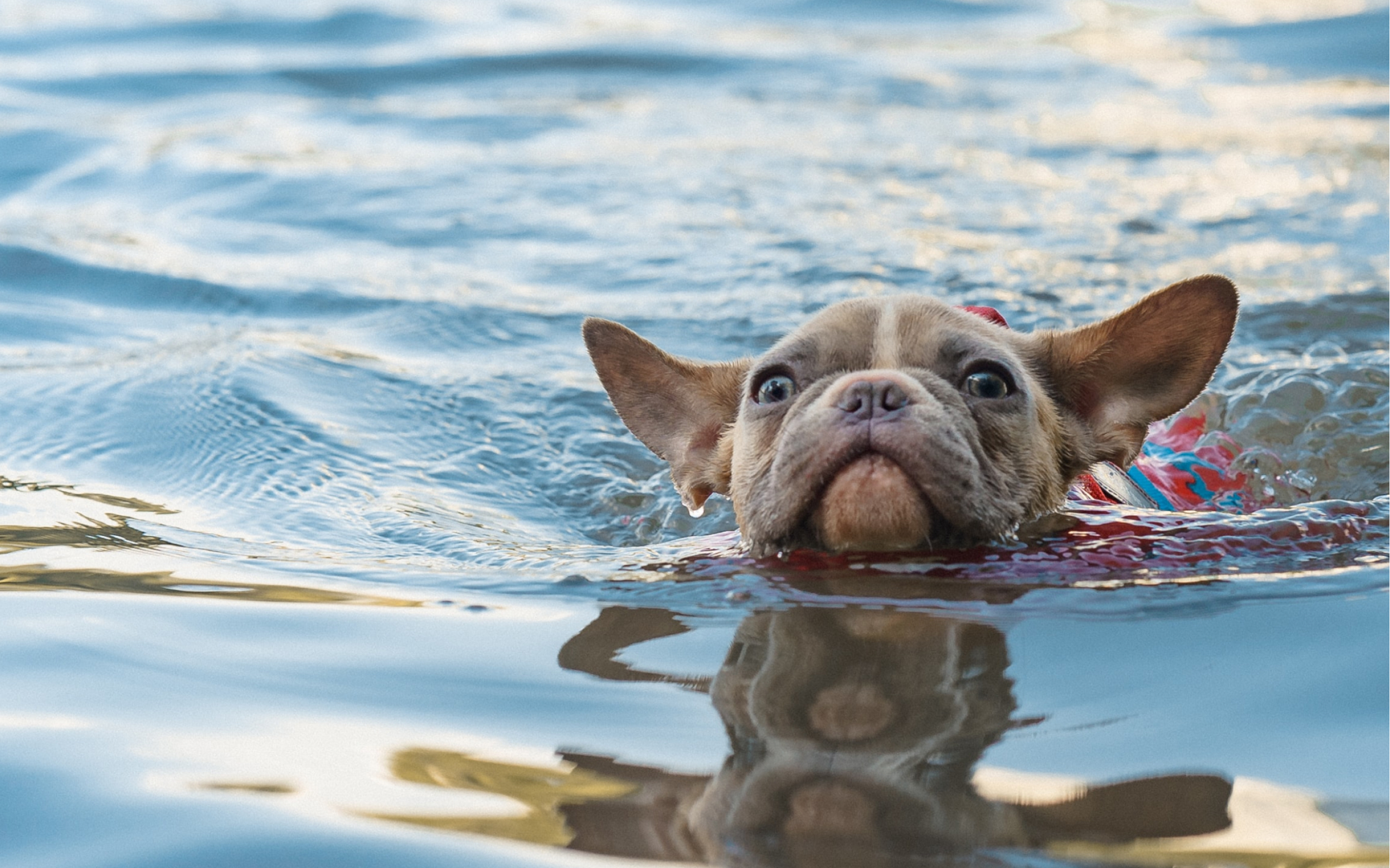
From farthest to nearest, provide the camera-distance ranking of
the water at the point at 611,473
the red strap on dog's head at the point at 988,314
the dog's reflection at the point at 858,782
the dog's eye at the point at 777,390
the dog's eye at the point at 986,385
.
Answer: the red strap on dog's head at the point at 988,314, the dog's eye at the point at 777,390, the dog's eye at the point at 986,385, the water at the point at 611,473, the dog's reflection at the point at 858,782

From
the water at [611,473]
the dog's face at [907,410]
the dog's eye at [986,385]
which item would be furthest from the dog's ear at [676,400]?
the dog's eye at [986,385]

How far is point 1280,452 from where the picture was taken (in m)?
6.44

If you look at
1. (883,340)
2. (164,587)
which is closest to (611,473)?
(883,340)

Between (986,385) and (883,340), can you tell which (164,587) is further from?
(986,385)

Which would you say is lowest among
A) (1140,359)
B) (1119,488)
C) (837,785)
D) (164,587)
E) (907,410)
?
(837,785)

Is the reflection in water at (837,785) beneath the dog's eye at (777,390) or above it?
beneath

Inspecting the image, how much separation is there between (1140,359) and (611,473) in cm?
274

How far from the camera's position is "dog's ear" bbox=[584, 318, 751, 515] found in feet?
16.3

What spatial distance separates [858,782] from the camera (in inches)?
97.8

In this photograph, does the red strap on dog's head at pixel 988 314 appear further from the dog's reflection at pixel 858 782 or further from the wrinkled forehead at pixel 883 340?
the dog's reflection at pixel 858 782

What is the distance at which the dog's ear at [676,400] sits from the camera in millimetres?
4965

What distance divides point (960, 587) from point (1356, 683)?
0.91 m

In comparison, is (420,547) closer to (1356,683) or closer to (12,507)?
(12,507)

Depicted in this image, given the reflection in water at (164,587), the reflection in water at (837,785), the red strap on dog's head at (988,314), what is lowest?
the reflection in water at (837,785)
